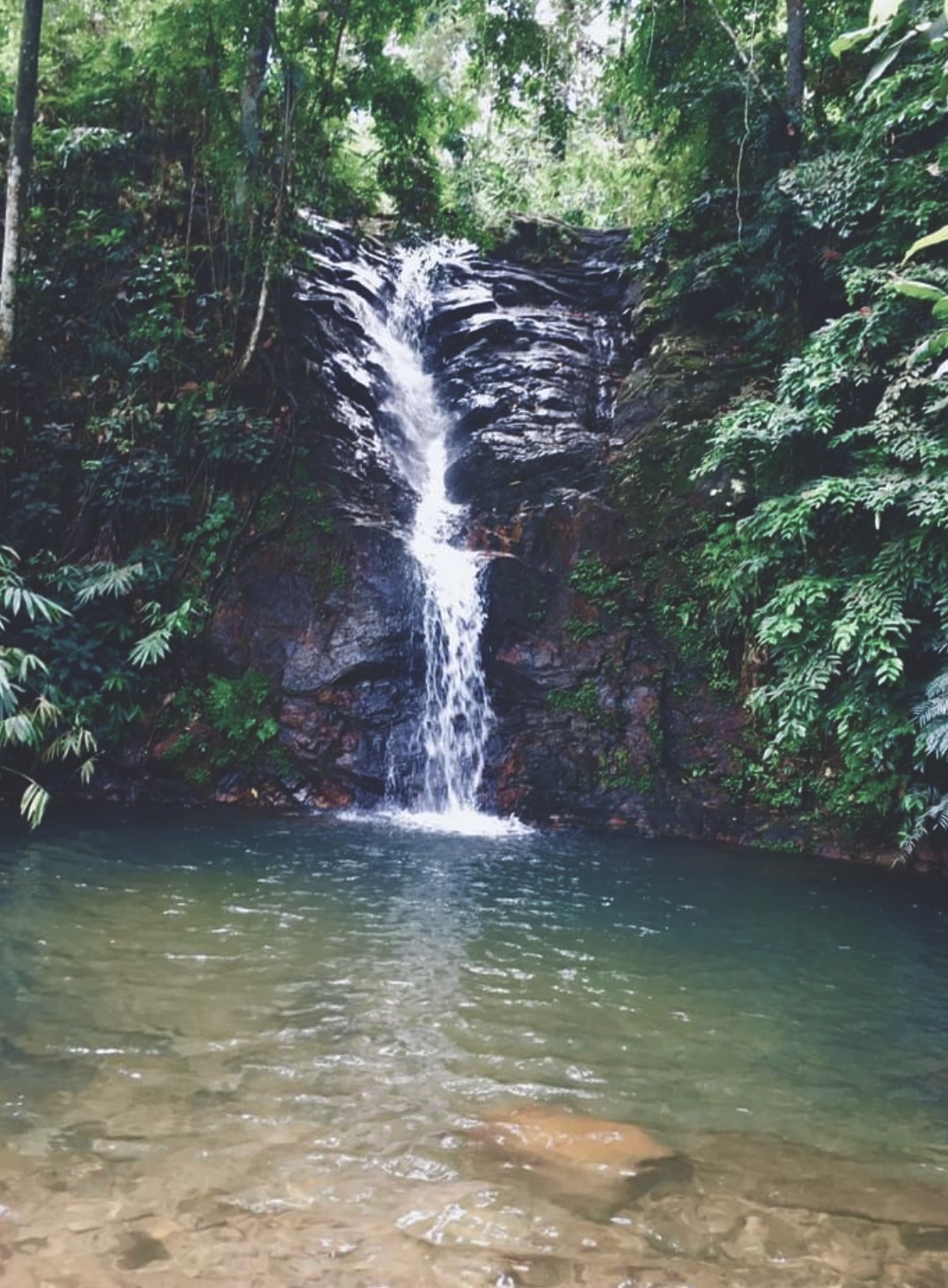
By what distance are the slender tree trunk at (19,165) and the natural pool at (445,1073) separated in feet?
18.2

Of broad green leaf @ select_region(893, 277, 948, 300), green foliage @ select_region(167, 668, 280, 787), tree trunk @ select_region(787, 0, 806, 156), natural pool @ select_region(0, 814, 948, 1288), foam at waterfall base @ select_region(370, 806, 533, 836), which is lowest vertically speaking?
natural pool @ select_region(0, 814, 948, 1288)

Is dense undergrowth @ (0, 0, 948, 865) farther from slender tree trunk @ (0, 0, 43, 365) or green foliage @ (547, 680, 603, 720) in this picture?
green foliage @ (547, 680, 603, 720)

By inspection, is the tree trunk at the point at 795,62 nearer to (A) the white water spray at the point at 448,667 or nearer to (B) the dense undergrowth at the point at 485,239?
(B) the dense undergrowth at the point at 485,239

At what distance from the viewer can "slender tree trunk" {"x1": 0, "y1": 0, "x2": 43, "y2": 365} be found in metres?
9.05

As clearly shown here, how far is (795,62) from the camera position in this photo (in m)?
10.3

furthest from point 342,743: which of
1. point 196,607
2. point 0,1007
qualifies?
point 0,1007

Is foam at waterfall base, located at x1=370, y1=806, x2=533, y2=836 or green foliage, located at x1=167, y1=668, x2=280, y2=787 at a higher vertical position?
green foliage, located at x1=167, y1=668, x2=280, y2=787

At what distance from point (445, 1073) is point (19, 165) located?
953cm

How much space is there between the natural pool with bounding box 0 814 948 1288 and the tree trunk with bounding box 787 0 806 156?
27.9 ft

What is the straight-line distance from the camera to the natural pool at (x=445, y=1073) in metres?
2.62

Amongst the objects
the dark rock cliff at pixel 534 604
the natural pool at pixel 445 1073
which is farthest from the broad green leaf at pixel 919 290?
the dark rock cliff at pixel 534 604

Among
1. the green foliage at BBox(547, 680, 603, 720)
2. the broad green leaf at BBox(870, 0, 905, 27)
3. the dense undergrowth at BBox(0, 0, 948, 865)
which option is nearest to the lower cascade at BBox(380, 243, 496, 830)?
the green foliage at BBox(547, 680, 603, 720)

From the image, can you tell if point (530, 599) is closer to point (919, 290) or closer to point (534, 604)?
point (534, 604)

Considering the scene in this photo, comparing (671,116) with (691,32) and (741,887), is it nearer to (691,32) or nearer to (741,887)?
(691,32)
